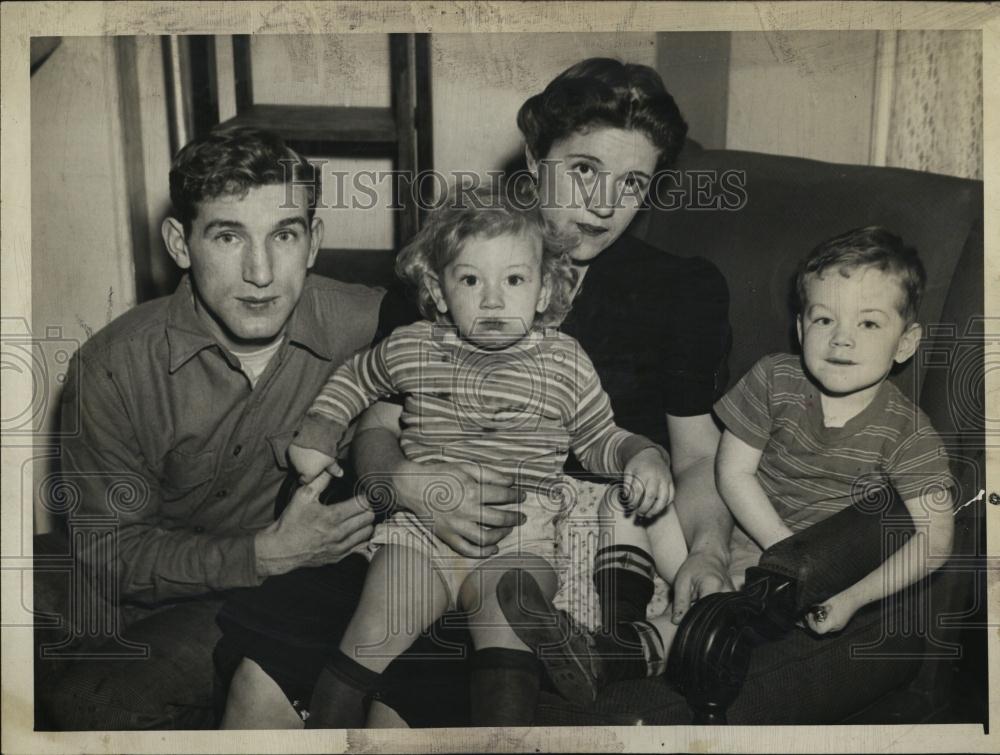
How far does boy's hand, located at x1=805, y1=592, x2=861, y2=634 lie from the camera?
5.83 ft

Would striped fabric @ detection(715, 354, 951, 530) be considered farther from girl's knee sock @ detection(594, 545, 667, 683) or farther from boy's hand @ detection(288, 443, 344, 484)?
boy's hand @ detection(288, 443, 344, 484)

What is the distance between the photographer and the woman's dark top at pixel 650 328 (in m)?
1.80

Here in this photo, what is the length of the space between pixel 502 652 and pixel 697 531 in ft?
1.34

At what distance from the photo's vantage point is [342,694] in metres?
1.81

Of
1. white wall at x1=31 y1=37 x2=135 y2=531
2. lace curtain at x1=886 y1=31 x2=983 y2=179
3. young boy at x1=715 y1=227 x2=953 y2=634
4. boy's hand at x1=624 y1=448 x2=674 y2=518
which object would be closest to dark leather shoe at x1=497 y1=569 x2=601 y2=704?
boy's hand at x1=624 y1=448 x2=674 y2=518

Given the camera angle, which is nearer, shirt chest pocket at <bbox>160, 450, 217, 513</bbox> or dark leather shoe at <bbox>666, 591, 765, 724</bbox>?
dark leather shoe at <bbox>666, 591, 765, 724</bbox>

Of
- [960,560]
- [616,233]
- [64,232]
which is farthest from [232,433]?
[960,560]

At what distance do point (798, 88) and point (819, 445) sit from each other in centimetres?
65

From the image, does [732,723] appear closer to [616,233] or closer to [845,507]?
[845,507]

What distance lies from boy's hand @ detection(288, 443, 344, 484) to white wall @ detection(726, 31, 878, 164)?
94cm

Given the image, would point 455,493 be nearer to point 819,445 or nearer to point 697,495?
point 697,495

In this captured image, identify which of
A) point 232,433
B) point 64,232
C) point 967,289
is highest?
point 64,232

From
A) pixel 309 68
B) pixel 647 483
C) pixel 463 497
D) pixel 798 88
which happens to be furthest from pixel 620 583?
pixel 309 68

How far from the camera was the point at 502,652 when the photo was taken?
5.84ft
